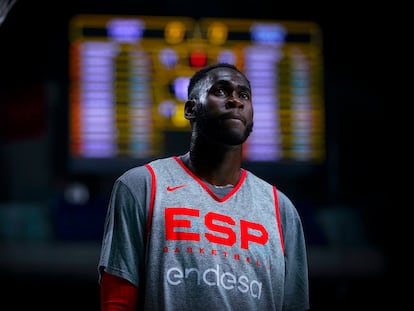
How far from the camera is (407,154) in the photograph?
15.8ft

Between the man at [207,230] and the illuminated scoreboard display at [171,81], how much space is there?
251cm

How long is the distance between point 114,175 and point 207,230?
2.73 m

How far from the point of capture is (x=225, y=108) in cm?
194

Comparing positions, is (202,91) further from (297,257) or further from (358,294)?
(358,294)

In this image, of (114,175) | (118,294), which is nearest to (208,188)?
(118,294)

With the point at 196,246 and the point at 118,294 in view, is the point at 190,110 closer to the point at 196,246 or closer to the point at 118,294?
the point at 196,246

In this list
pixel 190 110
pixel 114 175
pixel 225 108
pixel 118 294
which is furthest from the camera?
pixel 114 175

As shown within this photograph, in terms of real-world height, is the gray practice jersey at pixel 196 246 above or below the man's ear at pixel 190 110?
below

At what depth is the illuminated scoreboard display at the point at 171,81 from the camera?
15.0 feet

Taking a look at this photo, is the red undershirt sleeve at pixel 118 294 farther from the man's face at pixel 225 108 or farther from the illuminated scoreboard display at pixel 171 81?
the illuminated scoreboard display at pixel 171 81

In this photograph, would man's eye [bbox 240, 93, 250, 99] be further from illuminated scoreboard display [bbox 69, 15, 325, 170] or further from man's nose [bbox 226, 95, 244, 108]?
illuminated scoreboard display [bbox 69, 15, 325, 170]

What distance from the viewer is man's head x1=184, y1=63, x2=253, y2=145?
6.32ft

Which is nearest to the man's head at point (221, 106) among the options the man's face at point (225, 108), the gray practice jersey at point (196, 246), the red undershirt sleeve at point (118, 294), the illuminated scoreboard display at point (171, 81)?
the man's face at point (225, 108)

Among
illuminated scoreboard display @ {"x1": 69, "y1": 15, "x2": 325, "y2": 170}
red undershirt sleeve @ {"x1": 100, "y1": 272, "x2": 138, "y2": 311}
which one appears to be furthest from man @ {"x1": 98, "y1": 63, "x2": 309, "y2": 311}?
illuminated scoreboard display @ {"x1": 69, "y1": 15, "x2": 325, "y2": 170}
